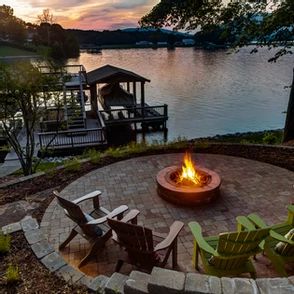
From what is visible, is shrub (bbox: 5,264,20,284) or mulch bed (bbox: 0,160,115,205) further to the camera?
mulch bed (bbox: 0,160,115,205)

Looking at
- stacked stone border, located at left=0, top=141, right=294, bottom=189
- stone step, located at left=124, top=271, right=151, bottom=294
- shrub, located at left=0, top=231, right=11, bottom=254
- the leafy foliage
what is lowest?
stacked stone border, located at left=0, top=141, right=294, bottom=189

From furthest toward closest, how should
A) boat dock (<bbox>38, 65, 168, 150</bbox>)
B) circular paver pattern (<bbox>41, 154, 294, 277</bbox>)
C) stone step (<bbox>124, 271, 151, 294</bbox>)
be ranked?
boat dock (<bbox>38, 65, 168, 150</bbox>), circular paver pattern (<bbox>41, 154, 294, 277</bbox>), stone step (<bbox>124, 271, 151, 294</bbox>)

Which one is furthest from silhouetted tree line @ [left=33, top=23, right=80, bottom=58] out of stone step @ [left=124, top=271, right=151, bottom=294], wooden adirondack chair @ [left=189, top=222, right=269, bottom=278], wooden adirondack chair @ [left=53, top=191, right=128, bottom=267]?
stone step @ [left=124, top=271, right=151, bottom=294]

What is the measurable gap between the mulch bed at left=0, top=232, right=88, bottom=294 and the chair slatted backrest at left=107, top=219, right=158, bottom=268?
670 mm

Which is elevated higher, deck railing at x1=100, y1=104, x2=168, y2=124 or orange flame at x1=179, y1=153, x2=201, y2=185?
orange flame at x1=179, y1=153, x2=201, y2=185

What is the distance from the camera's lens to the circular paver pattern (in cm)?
409

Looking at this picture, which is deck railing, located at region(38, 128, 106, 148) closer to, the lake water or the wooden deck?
the wooden deck

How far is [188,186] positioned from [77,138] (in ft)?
35.5

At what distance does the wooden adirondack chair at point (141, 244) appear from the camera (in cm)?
323

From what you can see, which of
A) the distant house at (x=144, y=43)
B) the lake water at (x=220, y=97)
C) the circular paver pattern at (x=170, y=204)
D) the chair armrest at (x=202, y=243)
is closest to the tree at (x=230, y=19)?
the circular paver pattern at (x=170, y=204)

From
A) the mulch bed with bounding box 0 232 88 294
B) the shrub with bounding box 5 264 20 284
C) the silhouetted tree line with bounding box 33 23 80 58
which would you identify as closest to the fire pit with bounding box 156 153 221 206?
the mulch bed with bounding box 0 232 88 294

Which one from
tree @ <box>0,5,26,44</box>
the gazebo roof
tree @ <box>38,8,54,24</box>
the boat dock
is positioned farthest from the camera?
tree @ <box>0,5,26,44</box>

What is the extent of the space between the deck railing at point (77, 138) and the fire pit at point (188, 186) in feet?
31.1

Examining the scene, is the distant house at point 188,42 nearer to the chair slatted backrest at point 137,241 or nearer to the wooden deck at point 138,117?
the wooden deck at point 138,117
